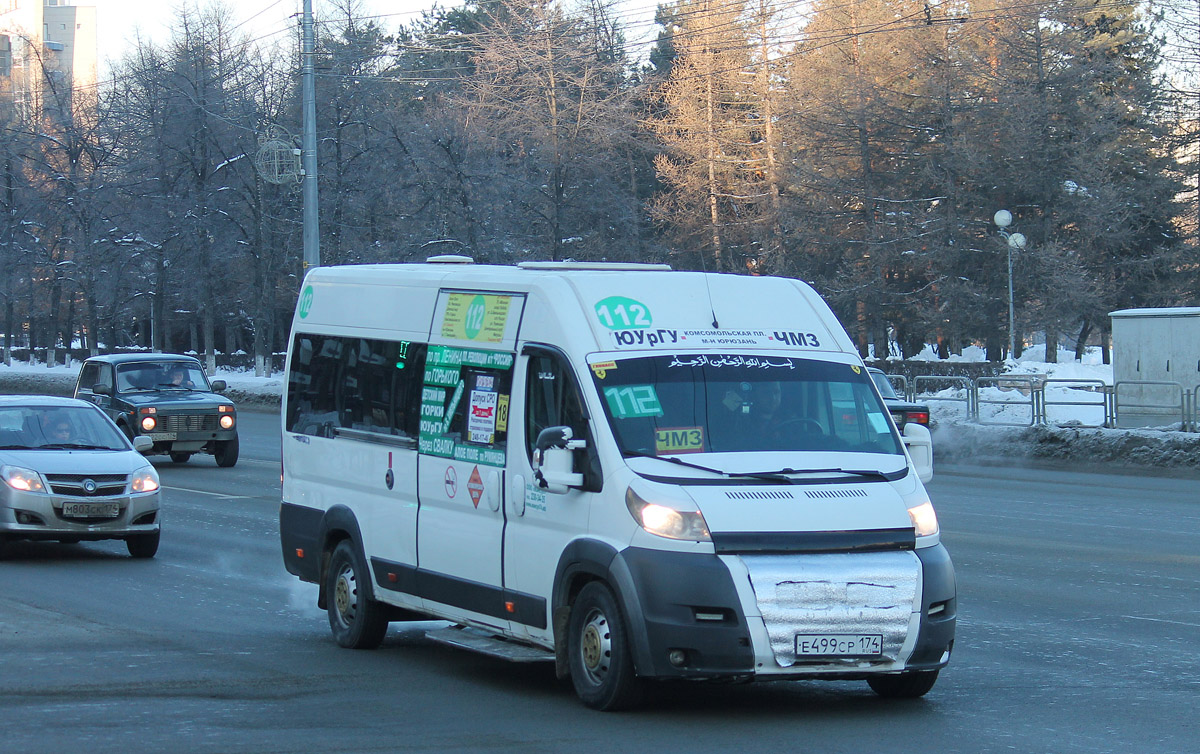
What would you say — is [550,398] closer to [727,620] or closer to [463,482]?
[463,482]

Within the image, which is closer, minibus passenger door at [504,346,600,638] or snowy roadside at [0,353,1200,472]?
minibus passenger door at [504,346,600,638]

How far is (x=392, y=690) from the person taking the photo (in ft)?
26.6

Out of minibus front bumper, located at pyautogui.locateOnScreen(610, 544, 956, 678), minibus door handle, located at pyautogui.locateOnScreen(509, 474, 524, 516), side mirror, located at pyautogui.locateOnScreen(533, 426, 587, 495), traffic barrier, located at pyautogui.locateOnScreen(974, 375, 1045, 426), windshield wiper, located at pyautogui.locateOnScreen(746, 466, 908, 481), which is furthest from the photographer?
traffic barrier, located at pyautogui.locateOnScreen(974, 375, 1045, 426)

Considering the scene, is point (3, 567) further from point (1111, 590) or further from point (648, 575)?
point (1111, 590)

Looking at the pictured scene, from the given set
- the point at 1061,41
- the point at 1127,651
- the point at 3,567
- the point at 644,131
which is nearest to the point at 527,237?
the point at 644,131

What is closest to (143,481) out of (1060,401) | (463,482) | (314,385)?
(314,385)

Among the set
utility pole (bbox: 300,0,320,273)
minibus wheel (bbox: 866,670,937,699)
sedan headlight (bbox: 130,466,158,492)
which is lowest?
minibus wheel (bbox: 866,670,937,699)

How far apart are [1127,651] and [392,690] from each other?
14.8 ft

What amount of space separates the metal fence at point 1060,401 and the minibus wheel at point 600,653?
20.0 m

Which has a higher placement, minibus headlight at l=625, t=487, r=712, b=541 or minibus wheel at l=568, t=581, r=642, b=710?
minibus headlight at l=625, t=487, r=712, b=541

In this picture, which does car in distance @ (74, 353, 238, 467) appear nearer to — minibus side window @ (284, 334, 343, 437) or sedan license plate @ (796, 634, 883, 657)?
minibus side window @ (284, 334, 343, 437)

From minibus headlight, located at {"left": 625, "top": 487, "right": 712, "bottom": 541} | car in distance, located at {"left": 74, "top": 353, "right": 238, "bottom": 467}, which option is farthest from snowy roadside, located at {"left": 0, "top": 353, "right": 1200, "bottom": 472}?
minibus headlight, located at {"left": 625, "top": 487, "right": 712, "bottom": 541}

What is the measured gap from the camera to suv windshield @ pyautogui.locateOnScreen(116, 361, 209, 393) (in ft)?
80.3

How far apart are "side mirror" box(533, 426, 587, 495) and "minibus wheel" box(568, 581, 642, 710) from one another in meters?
0.52
